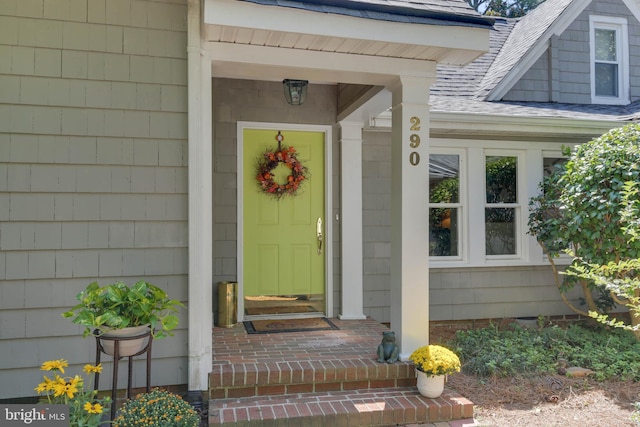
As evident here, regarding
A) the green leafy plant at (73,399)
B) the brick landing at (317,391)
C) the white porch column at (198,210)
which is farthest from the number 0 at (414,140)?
the green leafy plant at (73,399)

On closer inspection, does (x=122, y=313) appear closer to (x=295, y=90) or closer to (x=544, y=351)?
(x=295, y=90)

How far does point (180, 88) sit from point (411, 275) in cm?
229

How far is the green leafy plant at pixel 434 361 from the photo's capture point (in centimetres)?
322

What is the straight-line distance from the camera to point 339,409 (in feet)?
10.2

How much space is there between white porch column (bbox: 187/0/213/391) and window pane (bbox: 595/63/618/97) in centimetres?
594

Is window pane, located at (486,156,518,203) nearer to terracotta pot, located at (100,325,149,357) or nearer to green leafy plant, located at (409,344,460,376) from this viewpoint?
green leafy plant, located at (409,344,460,376)

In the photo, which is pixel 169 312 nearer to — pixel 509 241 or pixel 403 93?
pixel 403 93

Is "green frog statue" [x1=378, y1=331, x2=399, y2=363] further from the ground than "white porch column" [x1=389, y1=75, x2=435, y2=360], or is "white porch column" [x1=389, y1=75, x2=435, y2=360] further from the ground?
"white porch column" [x1=389, y1=75, x2=435, y2=360]

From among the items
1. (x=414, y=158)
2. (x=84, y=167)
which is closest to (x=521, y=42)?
(x=414, y=158)

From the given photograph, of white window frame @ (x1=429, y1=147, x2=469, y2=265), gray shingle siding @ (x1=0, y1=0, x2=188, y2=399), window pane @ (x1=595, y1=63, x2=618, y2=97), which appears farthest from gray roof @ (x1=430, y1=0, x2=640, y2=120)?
gray shingle siding @ (x1=0, y1=0, x2=188, y2=399)

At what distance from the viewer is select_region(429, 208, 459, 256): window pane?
5.64m

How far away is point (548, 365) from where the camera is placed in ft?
13.5

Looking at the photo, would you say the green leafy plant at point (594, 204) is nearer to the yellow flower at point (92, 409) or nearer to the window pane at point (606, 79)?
the window pane at point (606, 79)

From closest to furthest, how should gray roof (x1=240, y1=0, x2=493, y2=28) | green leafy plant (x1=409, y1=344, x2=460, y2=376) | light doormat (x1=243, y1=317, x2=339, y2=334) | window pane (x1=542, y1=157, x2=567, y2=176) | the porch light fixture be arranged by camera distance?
gray roof (x1=240, y1=0, x2=493, y2=28), green leafy plant (x1=409, y1=344, x2=460, y2=376), the porch light fixture, light doormat (x1=243, y1=317, x2=339, y2=334), window pane (x1=542, y1=157, x2=567, y2=176)
